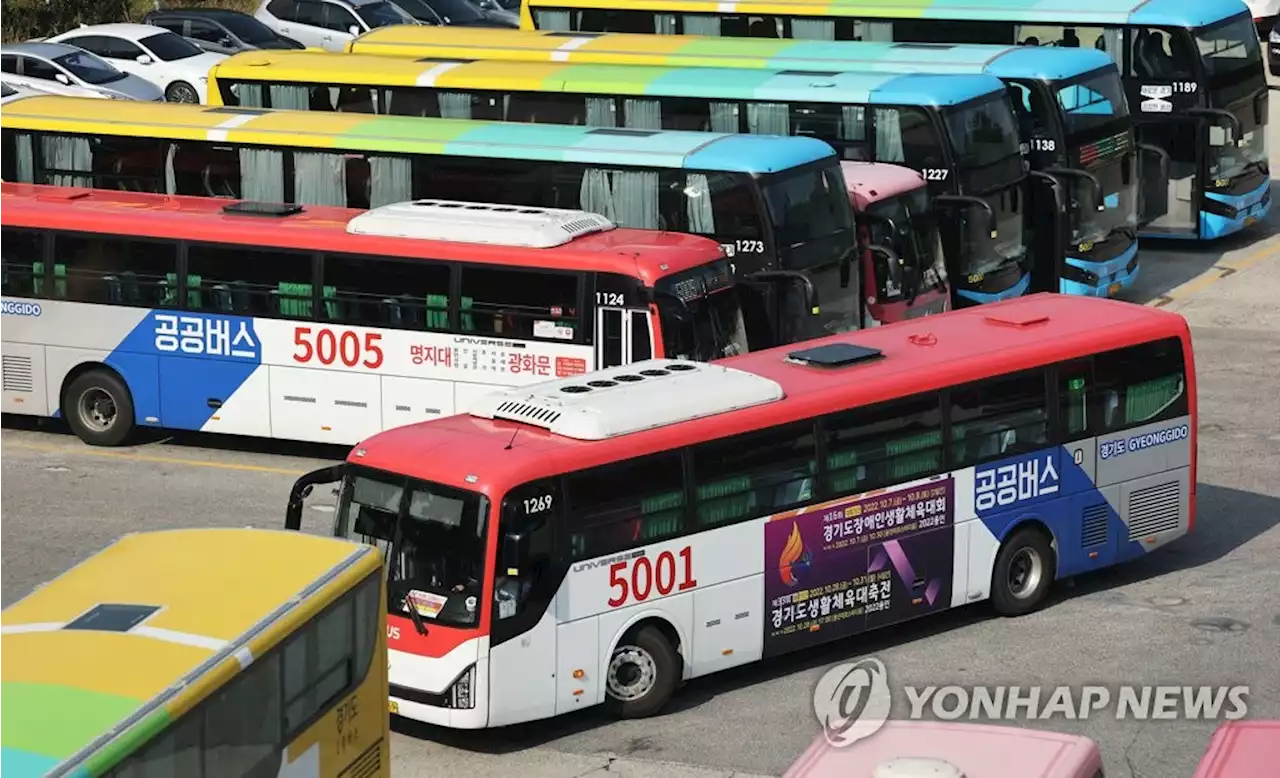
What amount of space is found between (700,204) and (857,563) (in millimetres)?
6318

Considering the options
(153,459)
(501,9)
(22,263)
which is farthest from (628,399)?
(501,9)

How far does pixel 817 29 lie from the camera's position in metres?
29.7

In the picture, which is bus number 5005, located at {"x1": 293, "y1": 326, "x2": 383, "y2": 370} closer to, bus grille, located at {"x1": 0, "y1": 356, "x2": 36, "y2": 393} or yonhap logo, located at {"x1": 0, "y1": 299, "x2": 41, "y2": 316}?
yonhap logo, located at {"x1": 0, "y1": 299, "x2": 41, "y2": 316}

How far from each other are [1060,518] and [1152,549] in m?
1.01

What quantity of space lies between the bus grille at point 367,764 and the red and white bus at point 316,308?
7033mm

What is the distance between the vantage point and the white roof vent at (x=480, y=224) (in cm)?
1873

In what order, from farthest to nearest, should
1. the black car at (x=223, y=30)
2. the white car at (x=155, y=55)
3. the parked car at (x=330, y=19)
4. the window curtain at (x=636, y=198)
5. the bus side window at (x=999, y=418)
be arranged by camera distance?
1. the parked car at (x=330, y=19)
2. the black car at (x=223, y=30)
3. the white car at (x=155, y=55)
4. the window curtain at (x=636, y=198)
5. the bus side window at (x=999, y=418)

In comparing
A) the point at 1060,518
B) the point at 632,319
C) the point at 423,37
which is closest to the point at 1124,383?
the point at 1060,518

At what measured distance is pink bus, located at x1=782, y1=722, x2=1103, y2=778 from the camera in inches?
361

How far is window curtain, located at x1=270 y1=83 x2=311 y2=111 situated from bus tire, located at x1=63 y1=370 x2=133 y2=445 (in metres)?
6.51

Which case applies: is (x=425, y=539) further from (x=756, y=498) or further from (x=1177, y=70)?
(x=1177, y=70)

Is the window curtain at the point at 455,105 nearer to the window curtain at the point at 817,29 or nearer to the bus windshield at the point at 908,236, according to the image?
the bus windshield at the point at 908,236

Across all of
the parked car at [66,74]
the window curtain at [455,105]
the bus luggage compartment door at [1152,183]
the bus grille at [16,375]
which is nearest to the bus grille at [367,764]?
the bus grille at [16,375]

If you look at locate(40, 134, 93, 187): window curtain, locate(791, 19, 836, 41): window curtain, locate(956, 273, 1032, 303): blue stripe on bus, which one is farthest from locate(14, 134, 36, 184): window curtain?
locate(791, 19, 836, 41): window curtain
